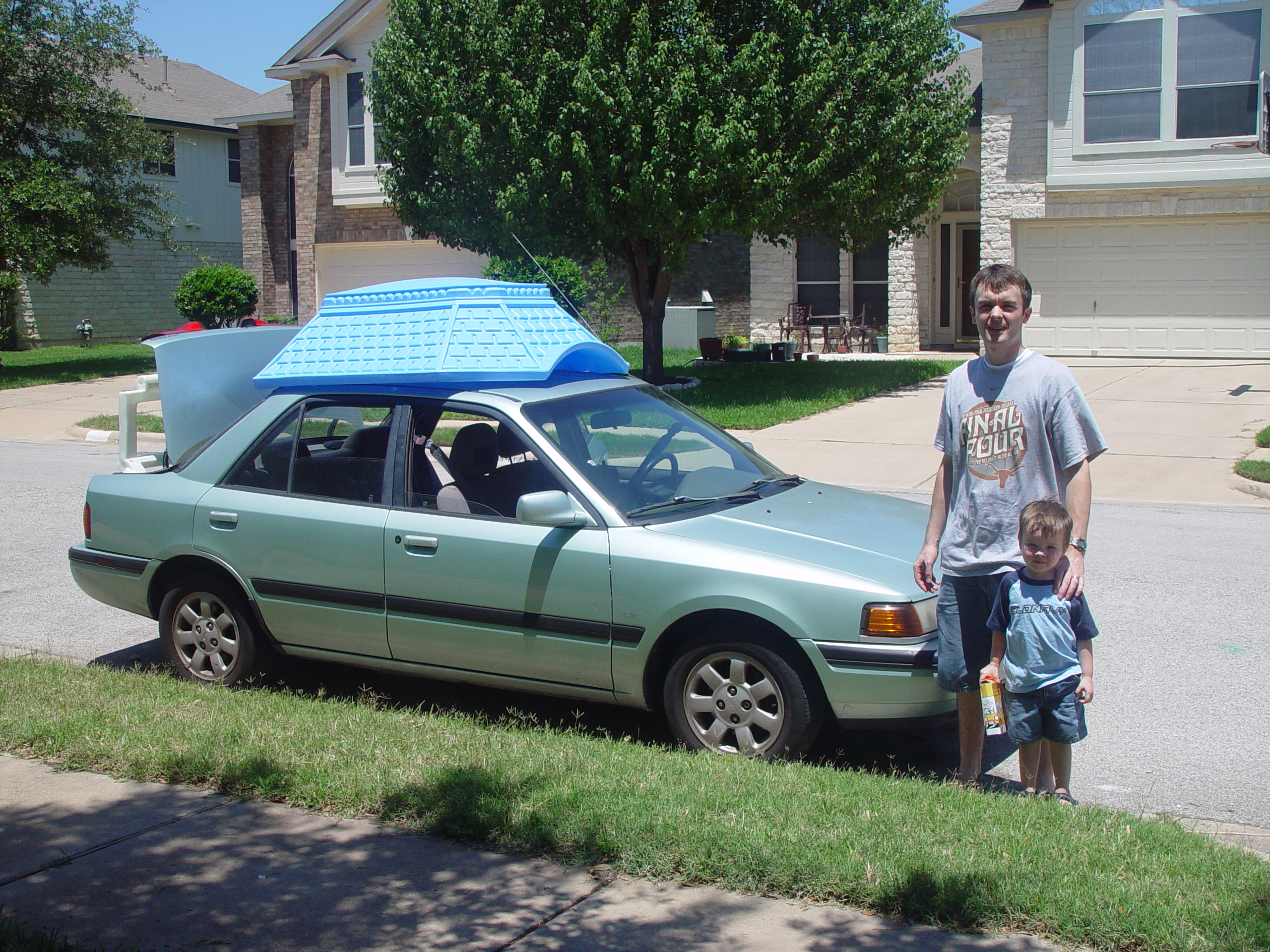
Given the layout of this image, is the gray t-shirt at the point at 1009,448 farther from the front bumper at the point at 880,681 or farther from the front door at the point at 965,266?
the front door at the point at 965,266

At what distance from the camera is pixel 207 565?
5.69m

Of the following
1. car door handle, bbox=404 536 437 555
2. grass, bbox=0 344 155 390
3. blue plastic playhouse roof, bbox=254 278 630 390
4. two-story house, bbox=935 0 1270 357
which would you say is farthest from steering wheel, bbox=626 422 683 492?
two-story house, bbox=935 0 1270 357

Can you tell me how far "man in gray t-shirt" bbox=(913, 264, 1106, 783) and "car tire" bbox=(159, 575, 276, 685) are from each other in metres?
3.06

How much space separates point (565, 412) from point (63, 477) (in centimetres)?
891

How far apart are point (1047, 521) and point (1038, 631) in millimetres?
367

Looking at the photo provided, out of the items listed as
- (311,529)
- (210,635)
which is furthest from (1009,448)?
(210,635)

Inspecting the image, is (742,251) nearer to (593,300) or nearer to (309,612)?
(593,300)

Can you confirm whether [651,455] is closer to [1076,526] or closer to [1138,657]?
[1076,526]

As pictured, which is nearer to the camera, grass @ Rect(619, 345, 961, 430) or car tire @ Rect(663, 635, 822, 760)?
car tire @ Rect(663, 635, 822, 760)

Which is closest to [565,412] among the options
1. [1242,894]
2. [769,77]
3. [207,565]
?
[207,565]

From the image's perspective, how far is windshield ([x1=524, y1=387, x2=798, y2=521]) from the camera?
518 centimetres

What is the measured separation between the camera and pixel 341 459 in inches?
223

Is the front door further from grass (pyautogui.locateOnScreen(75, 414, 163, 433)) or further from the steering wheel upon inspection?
the steering wheel

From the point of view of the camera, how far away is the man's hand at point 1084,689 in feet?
13.4
